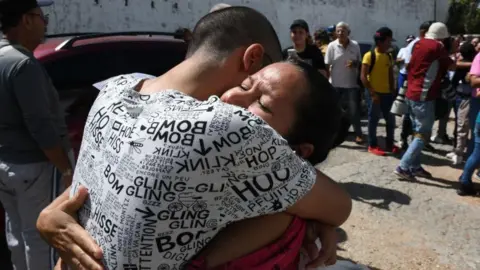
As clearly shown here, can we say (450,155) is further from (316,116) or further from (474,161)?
(316,116)

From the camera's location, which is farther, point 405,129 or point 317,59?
point 405,129

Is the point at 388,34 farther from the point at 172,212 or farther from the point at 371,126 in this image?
the point at 172,212

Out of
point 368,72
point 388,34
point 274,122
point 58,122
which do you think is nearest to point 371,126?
point 368,72

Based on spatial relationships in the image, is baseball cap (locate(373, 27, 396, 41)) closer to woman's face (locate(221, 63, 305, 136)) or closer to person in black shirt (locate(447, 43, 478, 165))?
person in black shirt (locate(447, 43, 478, 165))

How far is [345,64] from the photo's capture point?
282 inches

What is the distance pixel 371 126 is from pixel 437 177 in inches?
52.8

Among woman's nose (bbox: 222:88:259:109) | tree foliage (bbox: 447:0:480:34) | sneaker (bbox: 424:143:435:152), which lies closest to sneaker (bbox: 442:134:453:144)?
sneaker (bbox: 424:143:435:152)

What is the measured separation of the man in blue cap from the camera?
2.55m

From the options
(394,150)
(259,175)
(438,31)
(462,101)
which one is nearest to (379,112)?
(394,150)

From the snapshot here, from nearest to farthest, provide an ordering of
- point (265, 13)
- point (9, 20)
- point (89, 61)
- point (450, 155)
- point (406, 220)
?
point (9, 20)
point (89, 61)
point (406, 220)
point (450, 155)
point (265, 13)

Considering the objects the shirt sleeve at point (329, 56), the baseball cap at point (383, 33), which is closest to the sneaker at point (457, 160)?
the baseball cap at point (383, 33)

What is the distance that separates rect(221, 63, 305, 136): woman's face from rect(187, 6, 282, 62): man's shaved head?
16 centimetres

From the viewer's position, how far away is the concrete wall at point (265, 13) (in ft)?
33.8

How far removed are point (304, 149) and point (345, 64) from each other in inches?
237
